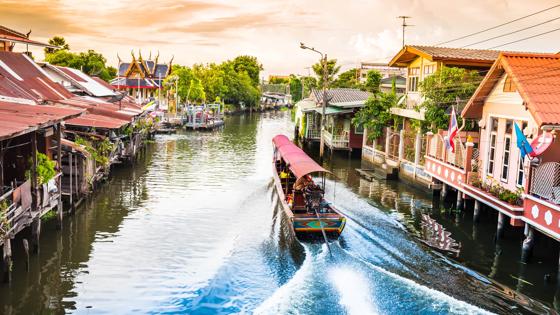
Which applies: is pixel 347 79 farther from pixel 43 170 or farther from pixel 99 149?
pixel 43 170

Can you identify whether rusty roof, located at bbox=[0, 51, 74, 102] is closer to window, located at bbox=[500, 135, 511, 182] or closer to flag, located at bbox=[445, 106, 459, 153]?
flag, located at bbox=[445, 106, 459, 153]

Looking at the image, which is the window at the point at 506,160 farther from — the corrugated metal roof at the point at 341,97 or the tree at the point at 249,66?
the tree at the point at 249,66

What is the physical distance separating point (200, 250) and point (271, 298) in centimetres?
459

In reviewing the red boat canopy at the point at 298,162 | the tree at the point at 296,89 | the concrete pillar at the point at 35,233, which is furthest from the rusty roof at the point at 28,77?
the tree at the point at 296,89

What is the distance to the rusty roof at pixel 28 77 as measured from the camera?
2666 cm

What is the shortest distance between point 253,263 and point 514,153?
10.1m

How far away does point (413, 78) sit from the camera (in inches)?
1362

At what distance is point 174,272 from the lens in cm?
1631

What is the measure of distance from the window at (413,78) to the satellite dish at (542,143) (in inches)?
684

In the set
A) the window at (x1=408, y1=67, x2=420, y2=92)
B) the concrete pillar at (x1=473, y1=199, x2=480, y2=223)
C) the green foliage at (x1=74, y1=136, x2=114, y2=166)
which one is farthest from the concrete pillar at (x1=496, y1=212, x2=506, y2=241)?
the green foliage at (x1=74, y1=136, x2=114, y2=166)

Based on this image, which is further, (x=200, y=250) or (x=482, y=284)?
(x=200, y=250)

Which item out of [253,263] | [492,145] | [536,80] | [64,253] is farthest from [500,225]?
[64,253]

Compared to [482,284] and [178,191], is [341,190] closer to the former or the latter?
[178,191]

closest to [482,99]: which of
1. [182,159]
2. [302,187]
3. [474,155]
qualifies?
[474,155]
